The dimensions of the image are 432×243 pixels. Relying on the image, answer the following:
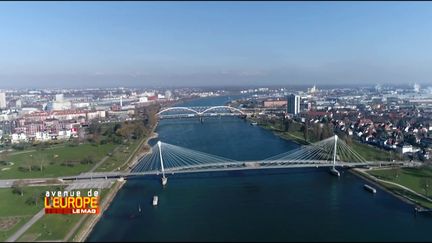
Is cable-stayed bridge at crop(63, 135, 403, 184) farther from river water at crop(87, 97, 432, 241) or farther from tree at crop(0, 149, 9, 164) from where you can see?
tree at crop(0, 149, 9, 164)

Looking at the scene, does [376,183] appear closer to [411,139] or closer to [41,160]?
[411,139]

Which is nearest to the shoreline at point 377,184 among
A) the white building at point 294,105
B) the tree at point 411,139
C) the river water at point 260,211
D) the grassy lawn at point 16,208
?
the river water at point 260,211

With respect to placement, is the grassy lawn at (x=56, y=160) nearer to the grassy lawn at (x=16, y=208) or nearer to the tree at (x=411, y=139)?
the grassy lawn at (x=16, y=208)

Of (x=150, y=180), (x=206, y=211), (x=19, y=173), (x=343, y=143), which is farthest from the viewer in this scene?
(x=343, y=143)

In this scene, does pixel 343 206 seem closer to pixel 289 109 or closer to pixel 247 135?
pixel 247 135

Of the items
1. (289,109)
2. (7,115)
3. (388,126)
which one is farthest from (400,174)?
(7,115)

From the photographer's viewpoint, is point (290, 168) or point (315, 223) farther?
point (290, 168)
